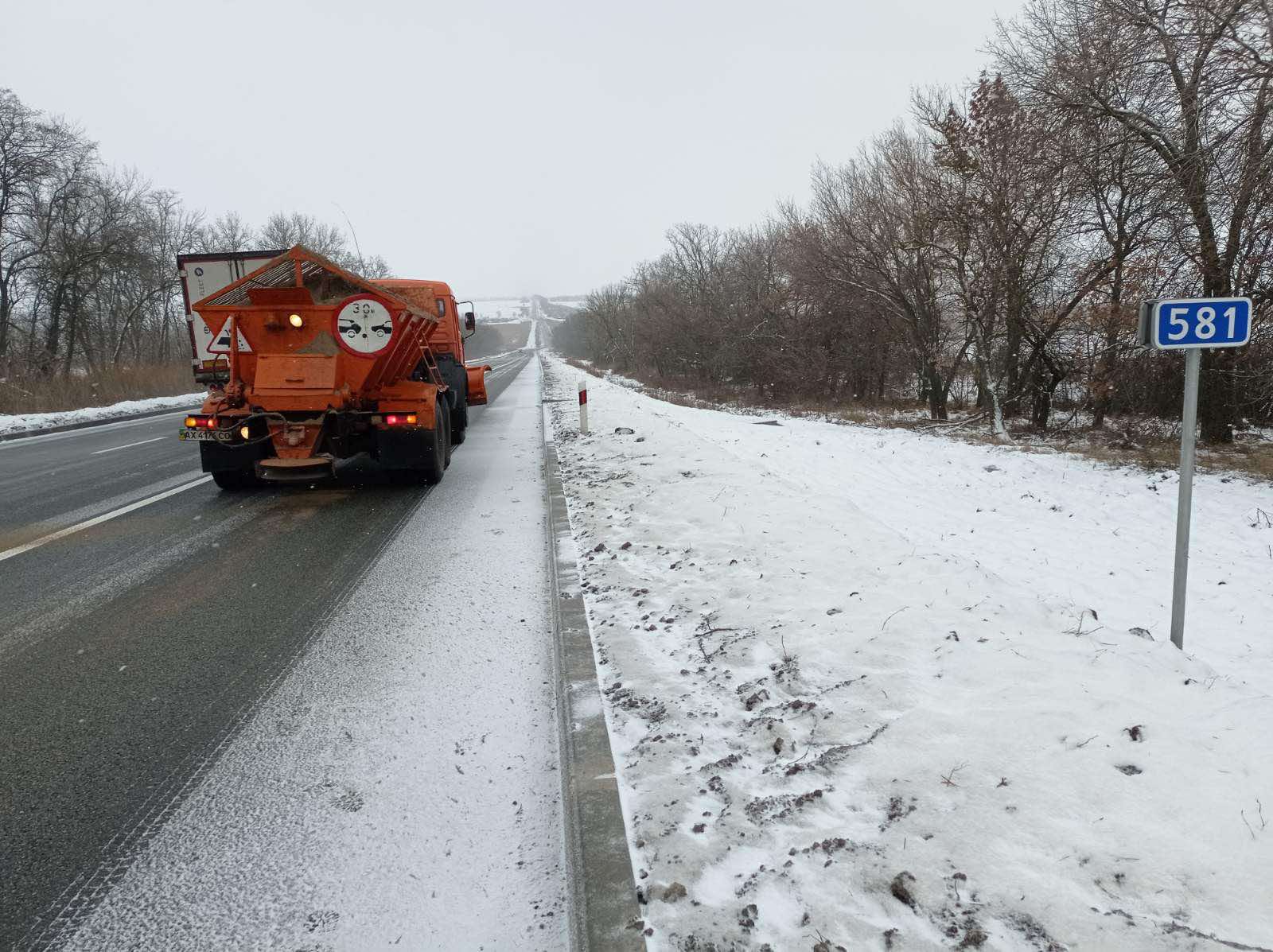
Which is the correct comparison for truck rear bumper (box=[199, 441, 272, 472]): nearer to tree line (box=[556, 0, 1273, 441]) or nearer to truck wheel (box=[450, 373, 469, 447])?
truck wheel (box=[450, 373, 469, 447])

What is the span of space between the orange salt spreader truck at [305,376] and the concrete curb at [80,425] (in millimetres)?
11983

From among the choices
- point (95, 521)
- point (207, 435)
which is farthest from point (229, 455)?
point (95, 521)

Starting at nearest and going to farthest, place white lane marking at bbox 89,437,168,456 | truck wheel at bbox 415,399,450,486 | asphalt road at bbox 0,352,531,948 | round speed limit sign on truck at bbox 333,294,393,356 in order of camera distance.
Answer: asphalt road at bbox 0,352,531,948, round speed limit sign on truck at bbox 333,294,393,356, truck wheel at bbox 415,399,450,486, white lane marking at bbox 89,437,168,456

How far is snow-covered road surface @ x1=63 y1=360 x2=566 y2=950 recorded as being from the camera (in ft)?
7.54

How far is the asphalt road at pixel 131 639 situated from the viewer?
2725mm

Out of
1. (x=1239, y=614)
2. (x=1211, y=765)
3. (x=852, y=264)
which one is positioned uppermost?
(x=852, y=264)

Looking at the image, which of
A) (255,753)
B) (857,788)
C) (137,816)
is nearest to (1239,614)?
(857,788)

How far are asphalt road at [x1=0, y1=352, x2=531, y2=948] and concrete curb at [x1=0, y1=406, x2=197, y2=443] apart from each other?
9.50 meters

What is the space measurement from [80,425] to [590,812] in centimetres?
2154

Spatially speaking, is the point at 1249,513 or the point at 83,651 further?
the point at 1249,513

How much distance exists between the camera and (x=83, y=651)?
170 inches

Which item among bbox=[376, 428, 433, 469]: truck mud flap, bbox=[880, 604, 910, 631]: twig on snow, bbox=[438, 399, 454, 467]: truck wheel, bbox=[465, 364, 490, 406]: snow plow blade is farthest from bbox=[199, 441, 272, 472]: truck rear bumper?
bbox=[465, 364, 490, 406]: snow plow blade

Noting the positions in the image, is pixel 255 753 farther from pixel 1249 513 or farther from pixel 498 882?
pixel 1249 513

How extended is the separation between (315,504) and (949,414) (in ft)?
71.2
